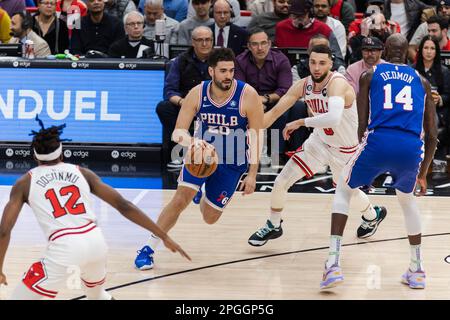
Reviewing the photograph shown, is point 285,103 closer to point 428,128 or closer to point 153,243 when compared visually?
point 428,128

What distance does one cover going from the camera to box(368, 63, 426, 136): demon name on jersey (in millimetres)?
7602

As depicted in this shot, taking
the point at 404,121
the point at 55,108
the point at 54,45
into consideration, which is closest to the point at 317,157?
the point at 404,121

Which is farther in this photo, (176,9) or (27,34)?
(176,9)

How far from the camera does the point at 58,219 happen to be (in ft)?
19.7

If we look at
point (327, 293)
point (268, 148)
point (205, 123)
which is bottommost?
point (268, 148)

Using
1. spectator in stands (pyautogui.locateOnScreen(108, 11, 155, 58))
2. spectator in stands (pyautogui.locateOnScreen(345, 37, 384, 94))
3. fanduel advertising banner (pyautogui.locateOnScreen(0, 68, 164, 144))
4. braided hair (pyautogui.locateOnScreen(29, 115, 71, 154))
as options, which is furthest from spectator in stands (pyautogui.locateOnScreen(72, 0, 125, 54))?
braided hair (pyautogui.locateOnScreen(29, 115, 71, 154))

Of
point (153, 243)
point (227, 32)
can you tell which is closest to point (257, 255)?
point (153, 243)

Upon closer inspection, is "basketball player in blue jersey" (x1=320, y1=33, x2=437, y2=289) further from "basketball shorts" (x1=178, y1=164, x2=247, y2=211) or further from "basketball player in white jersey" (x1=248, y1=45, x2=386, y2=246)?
"basketball shorts" (x1=178, y1=164, x2=247, y2=211)

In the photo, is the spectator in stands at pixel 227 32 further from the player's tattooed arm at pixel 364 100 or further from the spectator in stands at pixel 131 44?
the player's tattooed arm at pixel 364 100

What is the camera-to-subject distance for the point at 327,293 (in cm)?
763

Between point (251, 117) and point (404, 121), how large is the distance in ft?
4.68

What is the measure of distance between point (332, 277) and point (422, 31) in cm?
684

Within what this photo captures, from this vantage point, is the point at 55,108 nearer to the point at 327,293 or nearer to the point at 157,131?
the point at 157,131

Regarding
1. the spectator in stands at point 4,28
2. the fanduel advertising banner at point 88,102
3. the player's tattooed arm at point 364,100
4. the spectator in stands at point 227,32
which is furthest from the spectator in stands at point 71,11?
the player's tattooed arm at point 364,100
